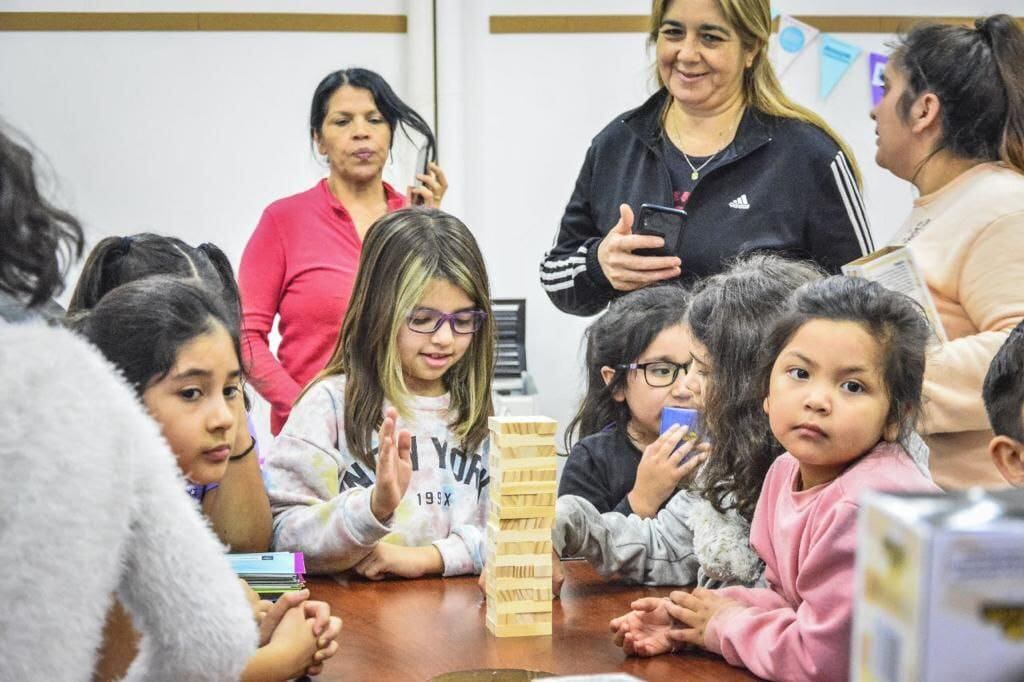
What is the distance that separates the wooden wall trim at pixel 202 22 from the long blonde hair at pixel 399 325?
264 centimetres

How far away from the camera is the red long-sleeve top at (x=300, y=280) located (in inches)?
129

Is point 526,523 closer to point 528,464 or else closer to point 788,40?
point 528,464

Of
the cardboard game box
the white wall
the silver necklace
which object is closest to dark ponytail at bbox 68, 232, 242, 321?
the silver necklace

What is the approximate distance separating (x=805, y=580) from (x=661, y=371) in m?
1.07

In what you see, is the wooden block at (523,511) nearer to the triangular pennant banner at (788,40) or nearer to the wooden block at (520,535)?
the wooden block at (520,535)

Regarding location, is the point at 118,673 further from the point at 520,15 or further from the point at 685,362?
the point at 520,15

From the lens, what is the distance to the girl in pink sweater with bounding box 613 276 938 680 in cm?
154

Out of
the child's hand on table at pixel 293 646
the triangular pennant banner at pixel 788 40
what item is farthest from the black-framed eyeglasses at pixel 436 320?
the triangular pennant banner at pixel 788 40

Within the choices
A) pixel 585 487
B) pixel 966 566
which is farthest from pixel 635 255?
pixel 966 566

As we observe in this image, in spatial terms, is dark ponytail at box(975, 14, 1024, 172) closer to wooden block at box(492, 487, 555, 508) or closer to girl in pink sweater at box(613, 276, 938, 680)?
girl in pink sweater at box(613, 276, 938, 680)

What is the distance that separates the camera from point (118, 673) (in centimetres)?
138

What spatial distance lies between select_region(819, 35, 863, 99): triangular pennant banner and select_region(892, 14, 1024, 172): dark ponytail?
258 cm

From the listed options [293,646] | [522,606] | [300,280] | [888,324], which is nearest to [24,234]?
[293,646]

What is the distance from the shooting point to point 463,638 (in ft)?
5.47
